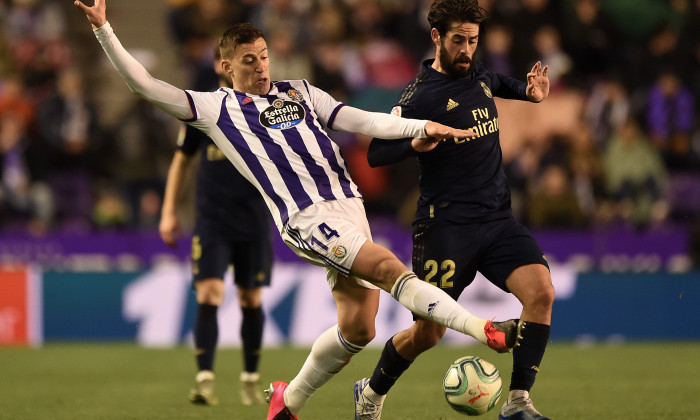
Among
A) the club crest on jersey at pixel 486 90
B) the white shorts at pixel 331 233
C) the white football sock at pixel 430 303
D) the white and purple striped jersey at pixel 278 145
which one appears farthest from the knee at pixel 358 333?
the club crest on jersey at pixel 486 90

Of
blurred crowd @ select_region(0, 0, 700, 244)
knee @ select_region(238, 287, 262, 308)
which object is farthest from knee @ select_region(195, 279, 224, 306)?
blurred crowd @ select_region(0, 0, 700, 244)

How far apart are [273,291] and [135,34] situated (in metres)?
6.64

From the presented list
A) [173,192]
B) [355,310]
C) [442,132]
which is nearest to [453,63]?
[442,132]

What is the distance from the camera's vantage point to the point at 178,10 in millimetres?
15383

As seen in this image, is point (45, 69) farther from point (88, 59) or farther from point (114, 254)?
point (114, 254)

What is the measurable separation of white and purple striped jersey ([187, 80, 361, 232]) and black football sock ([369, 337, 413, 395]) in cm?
93

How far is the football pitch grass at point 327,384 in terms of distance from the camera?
22.5 feet

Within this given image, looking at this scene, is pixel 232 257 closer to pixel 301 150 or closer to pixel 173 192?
pixel 173 192

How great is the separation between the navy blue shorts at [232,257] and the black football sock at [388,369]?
1.90 m

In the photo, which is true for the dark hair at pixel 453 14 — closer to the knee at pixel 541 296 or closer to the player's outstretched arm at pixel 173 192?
the knee at pixel 541 296

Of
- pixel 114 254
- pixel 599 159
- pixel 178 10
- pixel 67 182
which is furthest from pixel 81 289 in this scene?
pixel 599 159

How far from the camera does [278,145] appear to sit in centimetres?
564

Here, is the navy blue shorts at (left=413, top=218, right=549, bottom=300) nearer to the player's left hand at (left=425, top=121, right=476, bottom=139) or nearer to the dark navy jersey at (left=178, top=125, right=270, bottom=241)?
the player's left hand at (left=425, top=121, right=476, bottom=139)

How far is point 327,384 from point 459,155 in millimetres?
3368
